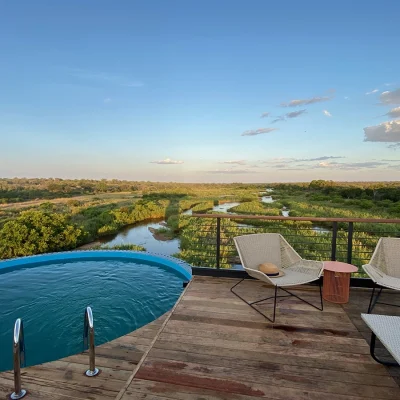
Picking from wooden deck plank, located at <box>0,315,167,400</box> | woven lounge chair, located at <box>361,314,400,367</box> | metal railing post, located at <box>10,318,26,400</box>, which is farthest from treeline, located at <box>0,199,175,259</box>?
woven lounge chair, located at <box>361,314,400,367</box>

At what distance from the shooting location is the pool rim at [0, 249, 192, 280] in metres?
6.55

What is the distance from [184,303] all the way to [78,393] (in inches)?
47.9

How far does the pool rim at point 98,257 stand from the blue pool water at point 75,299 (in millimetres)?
101

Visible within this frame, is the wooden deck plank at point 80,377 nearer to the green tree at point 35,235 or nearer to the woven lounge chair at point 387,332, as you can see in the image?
the woven lounge chair at point 387,332

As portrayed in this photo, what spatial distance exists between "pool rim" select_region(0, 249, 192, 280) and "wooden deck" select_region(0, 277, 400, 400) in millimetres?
3741

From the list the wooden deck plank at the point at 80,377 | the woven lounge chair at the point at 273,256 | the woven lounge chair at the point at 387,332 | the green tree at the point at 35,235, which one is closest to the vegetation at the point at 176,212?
the green tree at the point at 35,235

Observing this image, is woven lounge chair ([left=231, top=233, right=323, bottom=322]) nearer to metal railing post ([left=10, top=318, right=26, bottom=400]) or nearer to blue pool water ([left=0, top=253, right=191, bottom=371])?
metal railing post ([left=10, top=318, right=26, bottom=400])

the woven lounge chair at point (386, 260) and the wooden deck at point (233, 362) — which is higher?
the woven lounge chair at point (386, 260)

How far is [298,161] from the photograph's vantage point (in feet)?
62.6

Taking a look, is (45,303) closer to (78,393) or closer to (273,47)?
(78,393)

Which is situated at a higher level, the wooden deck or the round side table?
the round side table

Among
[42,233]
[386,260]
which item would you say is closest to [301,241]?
[386,260]

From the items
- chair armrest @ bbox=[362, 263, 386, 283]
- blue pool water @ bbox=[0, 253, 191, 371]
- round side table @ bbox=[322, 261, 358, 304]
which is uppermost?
chair armrest @ bbox=[362, 263, 386, 283]

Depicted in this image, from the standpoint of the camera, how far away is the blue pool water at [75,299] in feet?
11.6
